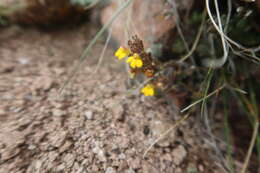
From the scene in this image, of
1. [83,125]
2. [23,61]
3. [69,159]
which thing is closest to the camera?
[69,159]

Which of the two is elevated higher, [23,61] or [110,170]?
[23,61]

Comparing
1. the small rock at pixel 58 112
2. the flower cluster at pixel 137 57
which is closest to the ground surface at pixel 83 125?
the small rock at pixel 58 112

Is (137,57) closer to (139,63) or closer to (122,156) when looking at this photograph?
(139,63)

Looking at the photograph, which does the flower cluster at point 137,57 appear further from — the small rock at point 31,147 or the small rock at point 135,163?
the small rock at point 31,147

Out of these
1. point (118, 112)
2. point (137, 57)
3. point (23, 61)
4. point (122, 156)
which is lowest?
point (122, 156)

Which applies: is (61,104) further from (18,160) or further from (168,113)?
(168,113)

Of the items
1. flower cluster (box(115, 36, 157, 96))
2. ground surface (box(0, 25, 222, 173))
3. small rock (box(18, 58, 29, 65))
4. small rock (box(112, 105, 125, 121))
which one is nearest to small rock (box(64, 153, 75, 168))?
ground surface (box(0, 25, 222, 173))

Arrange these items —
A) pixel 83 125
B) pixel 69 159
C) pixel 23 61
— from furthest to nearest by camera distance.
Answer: pixel 23 61 → pixel 83 125 → pixel 69 159

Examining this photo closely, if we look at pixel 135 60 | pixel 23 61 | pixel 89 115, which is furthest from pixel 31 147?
pixel 23 61

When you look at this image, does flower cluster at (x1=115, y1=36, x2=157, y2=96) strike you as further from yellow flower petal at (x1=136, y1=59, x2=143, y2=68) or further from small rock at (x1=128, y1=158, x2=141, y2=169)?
small rock at (x1=128, y1=158, x2=141, y2=169)
